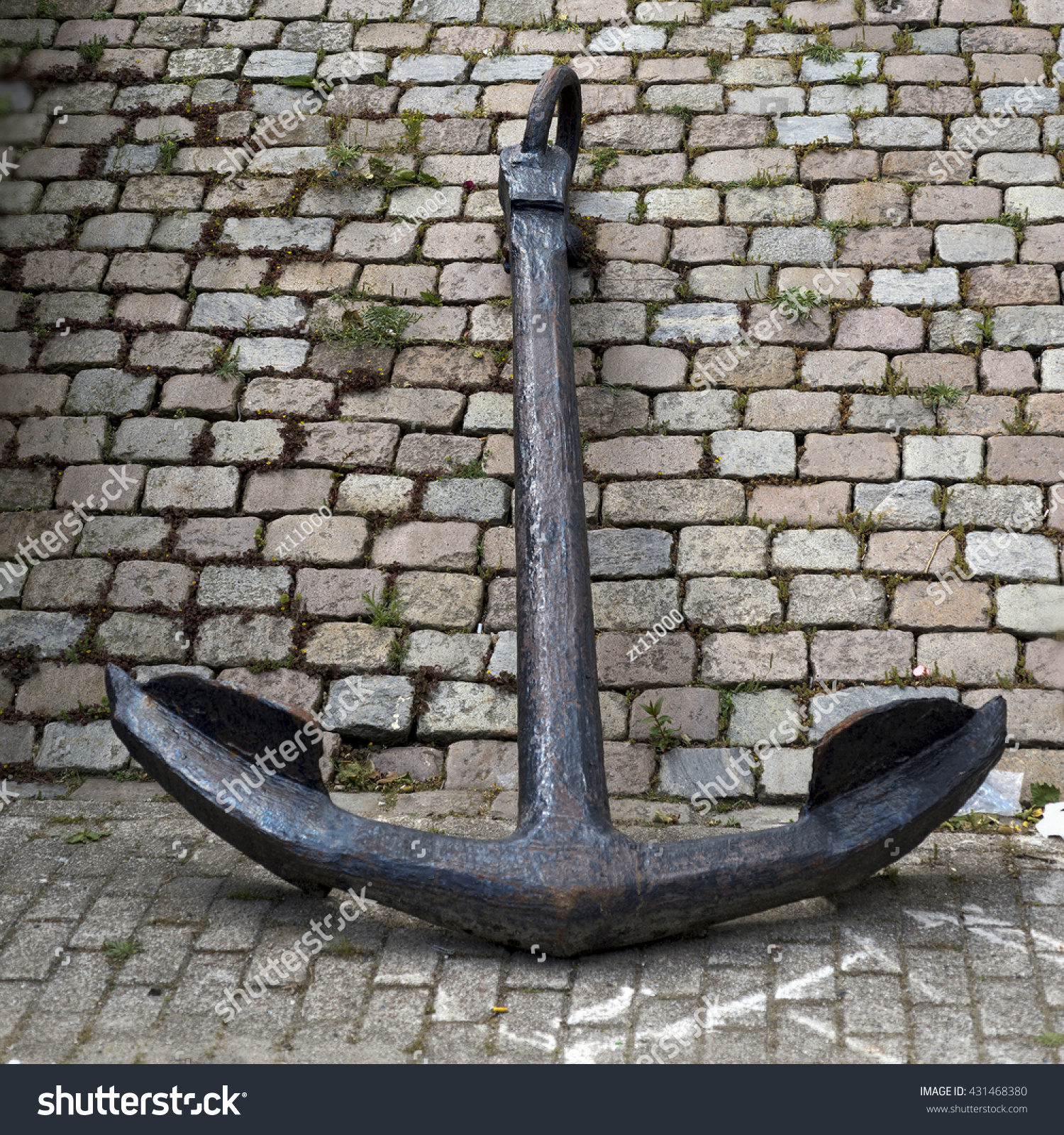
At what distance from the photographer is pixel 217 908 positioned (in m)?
3.26

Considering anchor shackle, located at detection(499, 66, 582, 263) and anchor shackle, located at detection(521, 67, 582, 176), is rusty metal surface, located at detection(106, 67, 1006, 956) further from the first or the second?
anchor shackle, located at detection(521, 67, 582, 176)

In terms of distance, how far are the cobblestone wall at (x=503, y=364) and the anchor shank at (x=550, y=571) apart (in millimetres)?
852

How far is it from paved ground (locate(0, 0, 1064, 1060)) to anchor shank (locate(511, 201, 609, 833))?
0.46 meters

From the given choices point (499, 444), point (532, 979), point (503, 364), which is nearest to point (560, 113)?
point (503, 364)

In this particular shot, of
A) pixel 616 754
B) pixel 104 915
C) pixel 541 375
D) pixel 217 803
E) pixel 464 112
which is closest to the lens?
pixel 217 803

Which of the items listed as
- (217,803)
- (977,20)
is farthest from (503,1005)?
(977,20)

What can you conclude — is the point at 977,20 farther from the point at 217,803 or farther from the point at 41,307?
the point at 217,803

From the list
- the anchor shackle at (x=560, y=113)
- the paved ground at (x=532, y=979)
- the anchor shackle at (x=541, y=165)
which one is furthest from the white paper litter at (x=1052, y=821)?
the anchor shackle at (x=560, y=113)

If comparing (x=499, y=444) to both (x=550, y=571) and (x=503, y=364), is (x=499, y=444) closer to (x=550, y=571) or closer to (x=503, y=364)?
(x=503, y=364)

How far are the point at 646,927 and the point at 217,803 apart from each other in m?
1.01

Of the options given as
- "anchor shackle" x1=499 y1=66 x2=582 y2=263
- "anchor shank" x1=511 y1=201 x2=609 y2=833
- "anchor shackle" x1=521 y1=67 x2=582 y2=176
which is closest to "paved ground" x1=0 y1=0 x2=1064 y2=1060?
"anchor shank" x1=511 y1=201 x2=609 y2=833

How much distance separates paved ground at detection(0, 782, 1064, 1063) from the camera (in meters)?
2.76

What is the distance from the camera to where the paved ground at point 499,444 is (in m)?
3.04

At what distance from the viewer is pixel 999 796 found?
366 cm
